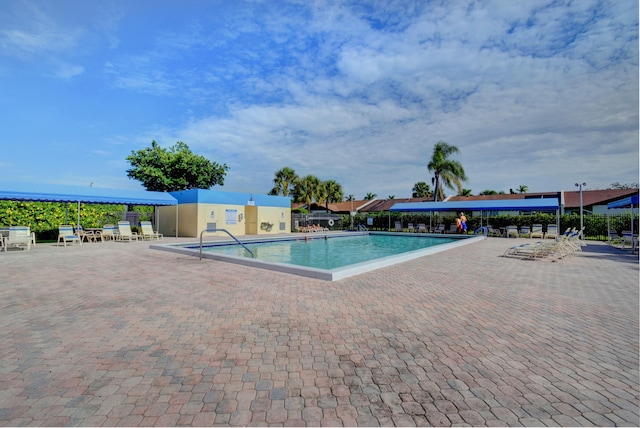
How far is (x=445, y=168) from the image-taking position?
31016 millimetres

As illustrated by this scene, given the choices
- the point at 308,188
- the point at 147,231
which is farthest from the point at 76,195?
the point at 308,188

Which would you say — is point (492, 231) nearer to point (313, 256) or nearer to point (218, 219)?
point (313, 256)

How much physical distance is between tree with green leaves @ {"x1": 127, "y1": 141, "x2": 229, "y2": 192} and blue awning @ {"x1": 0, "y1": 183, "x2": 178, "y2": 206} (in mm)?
13508

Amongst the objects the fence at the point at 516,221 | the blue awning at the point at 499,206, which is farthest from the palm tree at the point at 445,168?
the blue awning at the point at 499,206

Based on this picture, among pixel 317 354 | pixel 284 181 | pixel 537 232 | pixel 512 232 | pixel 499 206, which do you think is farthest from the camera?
pixel 284 181

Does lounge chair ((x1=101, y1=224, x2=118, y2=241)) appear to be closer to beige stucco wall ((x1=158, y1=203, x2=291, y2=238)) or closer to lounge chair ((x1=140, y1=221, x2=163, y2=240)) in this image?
lounge chair ((x1=140, y1=221, x2=163, y2=240))

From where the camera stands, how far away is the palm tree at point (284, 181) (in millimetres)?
41406

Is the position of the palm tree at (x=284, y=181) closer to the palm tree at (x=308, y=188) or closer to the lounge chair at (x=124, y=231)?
the palm tree at (x=308, y=188)

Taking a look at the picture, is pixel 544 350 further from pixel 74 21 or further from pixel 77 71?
pixel 77 71

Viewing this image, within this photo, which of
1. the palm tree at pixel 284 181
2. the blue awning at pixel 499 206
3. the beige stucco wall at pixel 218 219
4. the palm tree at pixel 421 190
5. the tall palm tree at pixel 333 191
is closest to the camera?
the beige stucco wall at pixel 218 219

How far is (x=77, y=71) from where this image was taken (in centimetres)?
1314

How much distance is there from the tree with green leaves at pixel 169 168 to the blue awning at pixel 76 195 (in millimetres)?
13508

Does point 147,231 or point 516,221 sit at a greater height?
point 516,221

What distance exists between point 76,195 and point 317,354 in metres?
17.3
